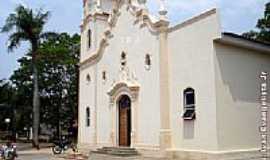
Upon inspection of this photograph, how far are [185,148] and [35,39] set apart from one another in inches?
811

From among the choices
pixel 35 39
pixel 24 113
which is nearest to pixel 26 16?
pixel 35 39

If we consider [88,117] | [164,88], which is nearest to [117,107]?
[88,117]

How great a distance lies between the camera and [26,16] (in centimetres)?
3400

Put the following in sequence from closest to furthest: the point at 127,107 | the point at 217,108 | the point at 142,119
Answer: the point at 217,108 < the point at 142,119 < the point at 127,107

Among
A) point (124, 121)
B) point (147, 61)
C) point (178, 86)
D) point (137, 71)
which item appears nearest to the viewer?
point (178, 86)

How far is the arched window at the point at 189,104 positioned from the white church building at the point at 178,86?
0.04m

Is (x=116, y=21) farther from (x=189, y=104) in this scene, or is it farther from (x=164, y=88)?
(x=189, y=104)

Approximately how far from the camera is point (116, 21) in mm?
23203

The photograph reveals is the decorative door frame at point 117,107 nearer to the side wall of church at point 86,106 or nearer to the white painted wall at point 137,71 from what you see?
the white painted wall at point 137,71

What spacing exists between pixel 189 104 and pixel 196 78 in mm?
1193

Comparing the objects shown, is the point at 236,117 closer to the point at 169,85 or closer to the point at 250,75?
the point at 250,75

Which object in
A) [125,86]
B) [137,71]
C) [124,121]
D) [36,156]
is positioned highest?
[137,71]

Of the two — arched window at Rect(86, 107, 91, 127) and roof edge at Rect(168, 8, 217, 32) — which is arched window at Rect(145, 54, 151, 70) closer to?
roof edge at Rect(168, 8, 217, 32)

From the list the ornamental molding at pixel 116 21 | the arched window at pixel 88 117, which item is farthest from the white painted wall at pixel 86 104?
the ornamental molding at pixel 116 21
